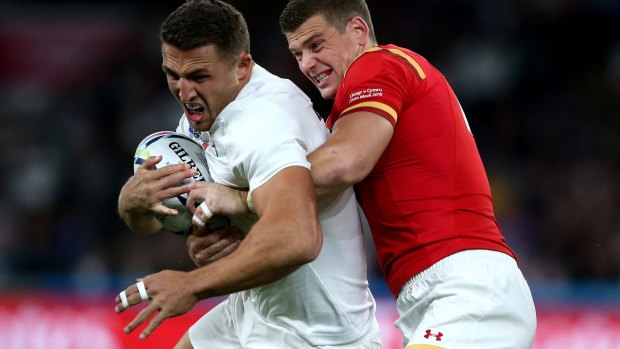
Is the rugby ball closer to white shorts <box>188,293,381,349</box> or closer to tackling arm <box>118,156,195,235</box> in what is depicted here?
tackling arm <box>118,156,195,235</box>

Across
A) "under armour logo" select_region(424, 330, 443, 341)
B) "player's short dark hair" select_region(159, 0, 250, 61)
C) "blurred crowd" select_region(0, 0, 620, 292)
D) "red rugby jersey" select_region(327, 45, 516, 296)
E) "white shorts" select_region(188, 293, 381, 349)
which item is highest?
"player's short dark hair" select_region(159, 0, 250, 61)

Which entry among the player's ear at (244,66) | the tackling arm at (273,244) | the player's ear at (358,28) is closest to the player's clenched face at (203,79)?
the player's ear at (244,66)

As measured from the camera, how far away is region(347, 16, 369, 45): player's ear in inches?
187

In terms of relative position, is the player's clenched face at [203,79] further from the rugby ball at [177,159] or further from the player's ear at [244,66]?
the rugby ball at [177,159]

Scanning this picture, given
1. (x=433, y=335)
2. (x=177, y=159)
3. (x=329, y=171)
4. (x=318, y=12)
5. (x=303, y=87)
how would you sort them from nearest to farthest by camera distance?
1. (x=329, y=171)
2. (x=433, y=335)
3. (x=177, y=159)
4. (x=318, y=12)
5. (x=303, y=87)

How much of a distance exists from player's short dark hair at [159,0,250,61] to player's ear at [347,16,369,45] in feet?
2.54

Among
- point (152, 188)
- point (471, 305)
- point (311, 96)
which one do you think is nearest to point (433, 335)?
point (471, 305)

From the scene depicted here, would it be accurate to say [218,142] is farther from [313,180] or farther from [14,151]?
[14,151]

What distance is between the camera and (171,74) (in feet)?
13.5

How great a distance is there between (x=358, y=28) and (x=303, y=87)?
22.7ft

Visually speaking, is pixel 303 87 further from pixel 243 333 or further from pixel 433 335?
pixel 433 335

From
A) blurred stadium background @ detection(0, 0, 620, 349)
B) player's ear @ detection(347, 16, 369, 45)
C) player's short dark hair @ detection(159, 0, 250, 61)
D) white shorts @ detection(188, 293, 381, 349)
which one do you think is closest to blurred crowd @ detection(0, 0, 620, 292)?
blurred stadium background @ detection(0, 0, 620, 349)

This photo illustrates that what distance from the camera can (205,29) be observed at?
401 cm

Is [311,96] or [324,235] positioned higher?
[324,235]
